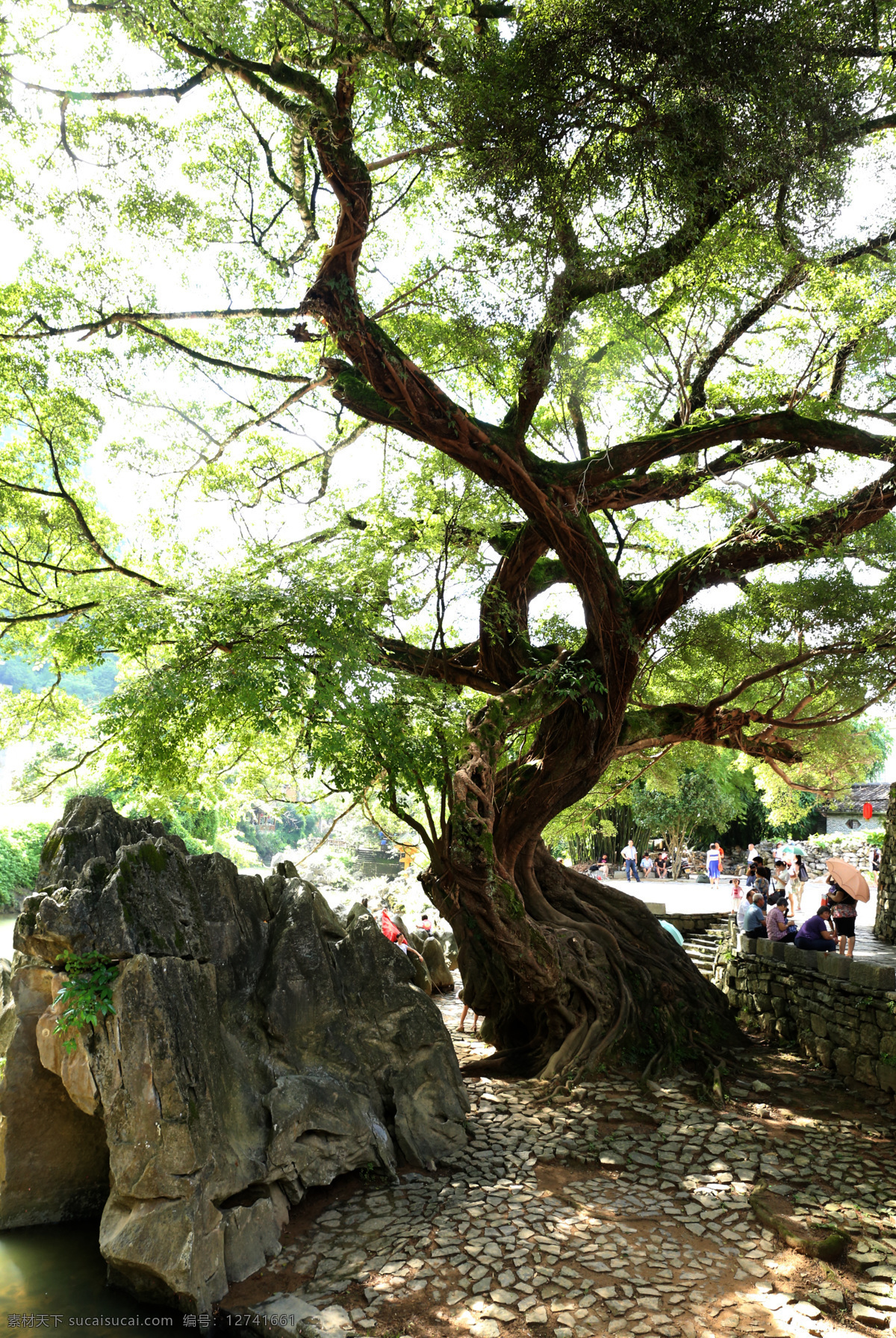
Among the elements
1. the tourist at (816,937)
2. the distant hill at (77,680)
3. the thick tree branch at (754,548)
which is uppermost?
the distant hill at (77,680)

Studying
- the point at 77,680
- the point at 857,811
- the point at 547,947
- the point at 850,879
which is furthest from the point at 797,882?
the point at 77,680

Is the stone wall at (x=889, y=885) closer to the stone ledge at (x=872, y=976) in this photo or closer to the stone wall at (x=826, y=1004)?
the stone wall at (x=826, y=1004)

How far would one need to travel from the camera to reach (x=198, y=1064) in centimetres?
502

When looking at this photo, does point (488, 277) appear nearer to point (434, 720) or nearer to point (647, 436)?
point (647, 436)

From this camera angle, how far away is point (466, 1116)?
670cm

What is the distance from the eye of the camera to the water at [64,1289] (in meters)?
4.58

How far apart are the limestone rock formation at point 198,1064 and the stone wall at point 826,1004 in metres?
4.18

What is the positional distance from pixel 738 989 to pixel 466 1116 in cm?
565

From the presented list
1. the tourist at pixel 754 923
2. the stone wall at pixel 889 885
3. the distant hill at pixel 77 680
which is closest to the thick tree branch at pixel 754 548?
the tourist at pixel 754 923

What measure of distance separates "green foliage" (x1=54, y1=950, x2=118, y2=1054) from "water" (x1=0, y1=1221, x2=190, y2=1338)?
4.65 feet

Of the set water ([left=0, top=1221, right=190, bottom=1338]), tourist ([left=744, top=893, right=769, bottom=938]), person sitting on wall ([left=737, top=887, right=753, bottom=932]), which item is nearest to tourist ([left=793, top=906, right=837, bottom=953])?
tourist ([left=744, top=893, right=769, bottom=938])

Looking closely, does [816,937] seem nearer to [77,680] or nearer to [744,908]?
[744,908]

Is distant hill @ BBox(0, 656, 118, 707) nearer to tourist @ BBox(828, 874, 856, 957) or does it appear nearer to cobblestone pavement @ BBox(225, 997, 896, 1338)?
tourist @ BBox(828, 874, 856, 957)

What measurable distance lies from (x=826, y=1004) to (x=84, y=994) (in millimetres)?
7483
